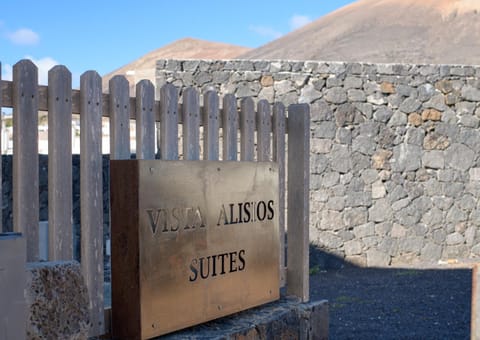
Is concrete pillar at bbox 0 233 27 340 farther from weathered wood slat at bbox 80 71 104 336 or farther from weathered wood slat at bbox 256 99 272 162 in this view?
weathered wood slat at bbox 256 99 272 162

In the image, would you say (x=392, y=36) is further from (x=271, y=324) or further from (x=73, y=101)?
(x=73, y=101)

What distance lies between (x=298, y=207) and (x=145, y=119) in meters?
1.36

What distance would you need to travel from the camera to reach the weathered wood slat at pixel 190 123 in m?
3.86

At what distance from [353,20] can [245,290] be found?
115ft

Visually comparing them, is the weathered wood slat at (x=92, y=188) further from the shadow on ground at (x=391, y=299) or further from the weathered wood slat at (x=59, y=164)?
the shadow on ground at (x=391, y=299)

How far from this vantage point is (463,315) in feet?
22.6

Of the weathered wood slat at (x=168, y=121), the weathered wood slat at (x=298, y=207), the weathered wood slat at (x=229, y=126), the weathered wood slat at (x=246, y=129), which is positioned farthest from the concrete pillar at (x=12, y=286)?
the weathered wood slat at (x=298, y=207)

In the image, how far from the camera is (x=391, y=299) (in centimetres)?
777

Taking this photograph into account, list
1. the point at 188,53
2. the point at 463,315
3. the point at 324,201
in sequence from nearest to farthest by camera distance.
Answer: the point at 463,315 → the point at 324,201 → the point at 188,53

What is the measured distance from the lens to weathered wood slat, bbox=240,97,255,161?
430 cm

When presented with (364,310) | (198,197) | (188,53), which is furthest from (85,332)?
(188,53)

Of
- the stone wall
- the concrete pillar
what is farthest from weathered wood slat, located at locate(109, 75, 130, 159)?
the stone wall

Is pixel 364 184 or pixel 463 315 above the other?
pixel 364 184

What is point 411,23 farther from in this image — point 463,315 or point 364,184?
point 463,315
